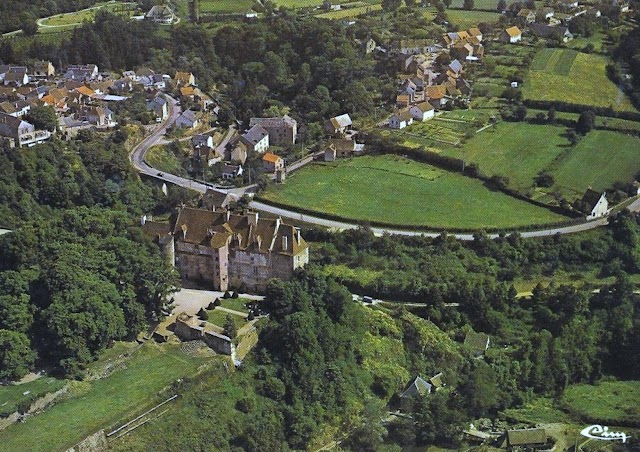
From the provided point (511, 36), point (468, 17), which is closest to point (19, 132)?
point (511, 36)

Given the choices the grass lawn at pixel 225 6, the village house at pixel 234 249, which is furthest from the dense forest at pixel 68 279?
the grass lawn at pixel 225 6

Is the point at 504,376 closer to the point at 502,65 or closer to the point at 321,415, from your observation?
the point at 321,415

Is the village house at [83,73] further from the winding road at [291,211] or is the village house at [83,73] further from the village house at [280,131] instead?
the village house at [280,131]

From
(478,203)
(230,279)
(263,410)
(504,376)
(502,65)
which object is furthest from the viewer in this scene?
(502,65)

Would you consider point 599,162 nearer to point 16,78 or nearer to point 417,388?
point 417,388

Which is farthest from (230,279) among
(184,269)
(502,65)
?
(502,65)
